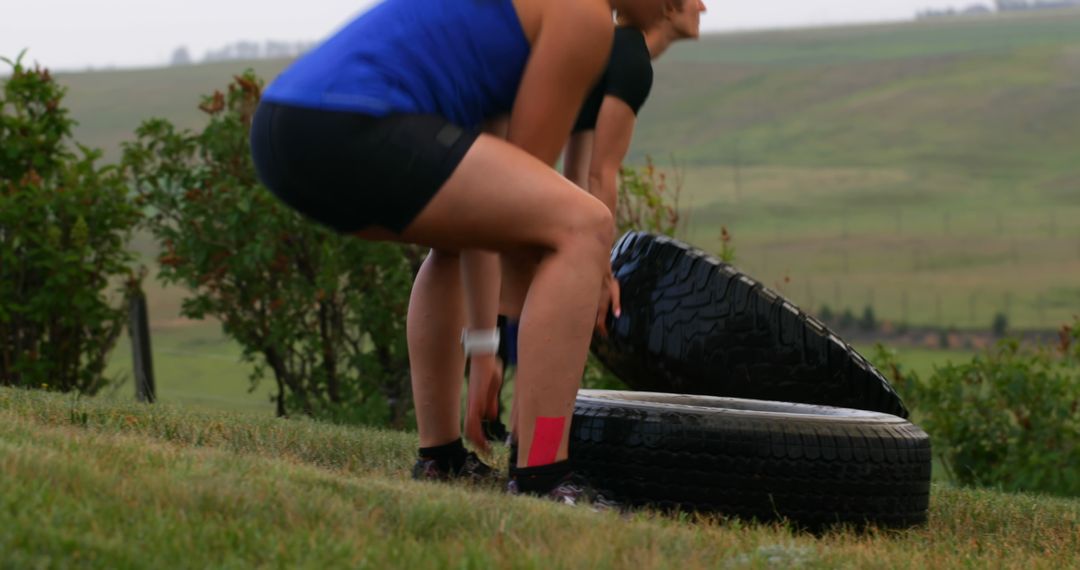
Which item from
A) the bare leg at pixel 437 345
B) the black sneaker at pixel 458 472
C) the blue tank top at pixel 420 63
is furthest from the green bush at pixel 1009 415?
the blue tank top at pixel 420 63

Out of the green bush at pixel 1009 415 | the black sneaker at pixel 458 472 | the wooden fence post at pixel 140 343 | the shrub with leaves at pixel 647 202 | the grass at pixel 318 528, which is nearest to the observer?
the grass at pixel 318 528

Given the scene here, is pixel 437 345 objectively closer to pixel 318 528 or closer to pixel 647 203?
pixel 318 528

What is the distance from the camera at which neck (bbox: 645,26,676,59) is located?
4941mm

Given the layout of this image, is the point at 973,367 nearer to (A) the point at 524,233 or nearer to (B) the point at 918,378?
(B) the point at 918,378

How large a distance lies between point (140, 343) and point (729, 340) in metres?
5.55

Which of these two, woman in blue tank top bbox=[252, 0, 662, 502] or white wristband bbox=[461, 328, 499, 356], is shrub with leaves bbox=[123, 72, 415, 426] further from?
woman in blue tank top bbox=[252, 0, 662, 502]

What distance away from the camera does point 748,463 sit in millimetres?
3967

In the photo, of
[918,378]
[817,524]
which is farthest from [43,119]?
[817,524]

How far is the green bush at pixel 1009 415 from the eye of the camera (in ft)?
24.2

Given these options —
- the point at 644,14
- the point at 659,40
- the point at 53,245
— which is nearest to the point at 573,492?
the point at 644,14

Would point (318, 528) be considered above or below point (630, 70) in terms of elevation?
below

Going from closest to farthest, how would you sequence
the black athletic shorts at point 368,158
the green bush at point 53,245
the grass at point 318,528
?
the grass at point 318,528
the black athletic shorts at point 368,158
the green bush at point 53,245

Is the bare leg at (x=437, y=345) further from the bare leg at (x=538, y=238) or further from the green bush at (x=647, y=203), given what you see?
the green bush at (x=647, y=203)

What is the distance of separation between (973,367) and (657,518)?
470 cm
